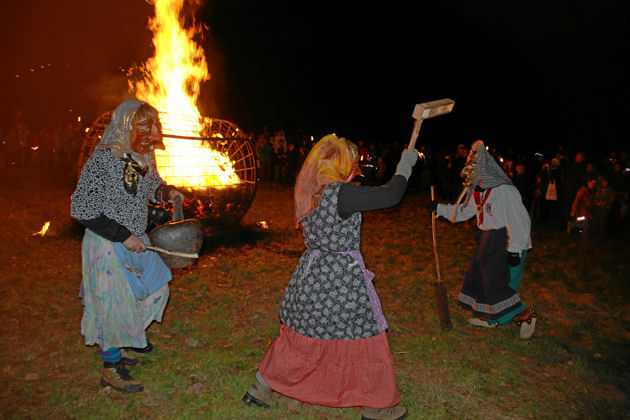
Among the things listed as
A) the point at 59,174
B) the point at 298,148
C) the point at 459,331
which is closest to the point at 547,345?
the point at 459,331

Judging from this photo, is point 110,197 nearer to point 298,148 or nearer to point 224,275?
point 224,275

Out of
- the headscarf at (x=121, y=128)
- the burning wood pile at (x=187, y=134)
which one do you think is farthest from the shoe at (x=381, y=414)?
the burning wood pile at (x=187, y=134)

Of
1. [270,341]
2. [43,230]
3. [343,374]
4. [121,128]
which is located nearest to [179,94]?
[43,230]

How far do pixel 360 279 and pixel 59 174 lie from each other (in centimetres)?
1879

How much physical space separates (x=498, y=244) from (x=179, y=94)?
683 centimetres

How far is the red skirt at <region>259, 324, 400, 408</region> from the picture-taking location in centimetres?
292

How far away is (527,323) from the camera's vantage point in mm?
4688

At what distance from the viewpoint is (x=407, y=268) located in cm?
734

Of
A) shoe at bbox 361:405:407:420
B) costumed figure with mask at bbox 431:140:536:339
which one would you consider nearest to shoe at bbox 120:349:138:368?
shoe at bbox 361:405:407:420

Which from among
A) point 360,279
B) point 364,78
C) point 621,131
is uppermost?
point 364,78

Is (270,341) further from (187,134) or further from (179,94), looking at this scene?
(179,94)

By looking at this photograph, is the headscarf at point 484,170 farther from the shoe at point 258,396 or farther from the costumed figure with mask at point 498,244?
the shoe at point 258,396

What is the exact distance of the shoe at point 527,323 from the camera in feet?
15.3

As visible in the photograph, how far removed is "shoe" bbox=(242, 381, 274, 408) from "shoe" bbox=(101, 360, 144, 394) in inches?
35.7
